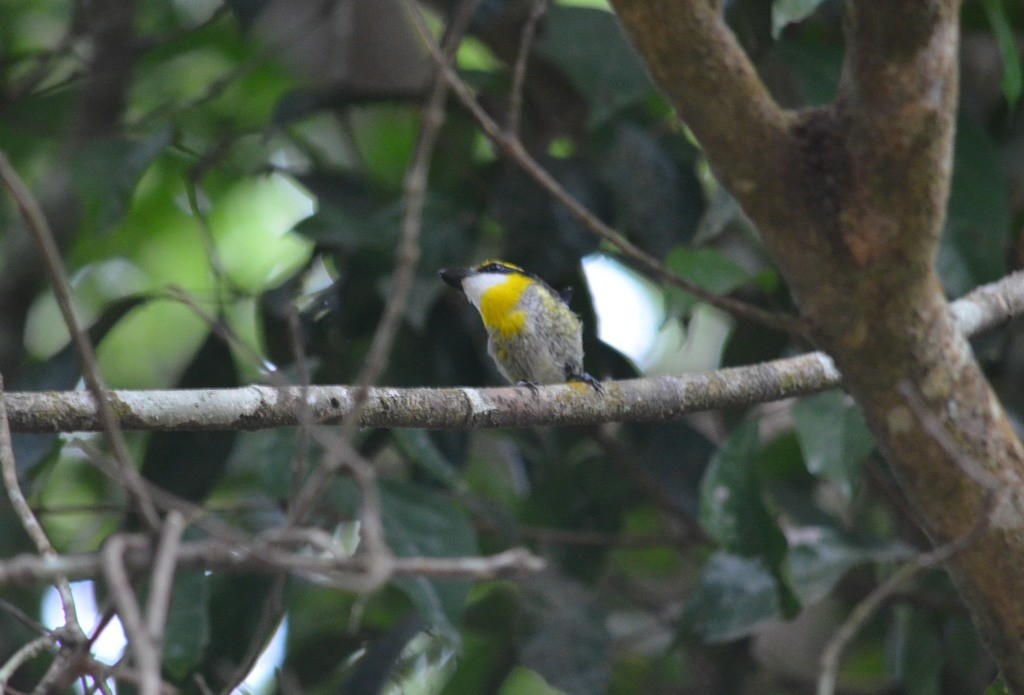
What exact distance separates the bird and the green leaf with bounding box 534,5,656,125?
0.61 metres

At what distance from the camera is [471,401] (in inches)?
97.0

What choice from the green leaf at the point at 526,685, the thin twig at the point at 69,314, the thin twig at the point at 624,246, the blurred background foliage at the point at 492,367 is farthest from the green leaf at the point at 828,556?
the thin twig at the point at 69,314

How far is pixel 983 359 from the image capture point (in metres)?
3.78

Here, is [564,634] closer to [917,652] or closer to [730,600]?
[730,600]

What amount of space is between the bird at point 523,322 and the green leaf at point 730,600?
79cm

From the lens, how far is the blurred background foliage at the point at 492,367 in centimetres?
340

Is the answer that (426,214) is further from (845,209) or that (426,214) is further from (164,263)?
(164,263)

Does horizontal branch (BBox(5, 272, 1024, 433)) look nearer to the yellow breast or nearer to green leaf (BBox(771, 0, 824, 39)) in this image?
green leaf (BBox(771, 0, 824, 39))

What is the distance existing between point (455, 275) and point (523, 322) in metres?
0.29

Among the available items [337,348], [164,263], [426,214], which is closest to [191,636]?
[337,348]

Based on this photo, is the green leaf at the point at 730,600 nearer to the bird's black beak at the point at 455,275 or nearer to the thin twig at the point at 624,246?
the bird's black beak at the point at 455,275

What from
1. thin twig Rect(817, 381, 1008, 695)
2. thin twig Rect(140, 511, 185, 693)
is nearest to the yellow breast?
thin twig Rect(817, 381, 1008, 695)

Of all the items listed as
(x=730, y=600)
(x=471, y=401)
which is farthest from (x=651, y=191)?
(x=471, y=401)

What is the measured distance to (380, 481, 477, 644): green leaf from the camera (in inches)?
121
